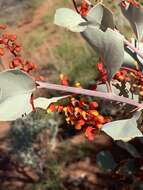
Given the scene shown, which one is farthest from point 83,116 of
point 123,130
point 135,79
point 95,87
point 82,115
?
point 135,79

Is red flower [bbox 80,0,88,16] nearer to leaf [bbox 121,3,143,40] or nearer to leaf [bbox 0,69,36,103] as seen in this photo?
leaf [bbox 121,3,143,40]

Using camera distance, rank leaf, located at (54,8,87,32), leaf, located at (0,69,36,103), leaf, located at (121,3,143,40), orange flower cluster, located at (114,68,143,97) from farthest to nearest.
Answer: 1. orange flower cluster, located at (114,68,143,97)
2. leaf, located at (121,3,143,40)
3. leaf, located at (54,8,87,32)
4. leaf, located at (0,69,36,103)

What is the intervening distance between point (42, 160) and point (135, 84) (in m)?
3.78

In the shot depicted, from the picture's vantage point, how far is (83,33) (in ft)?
4.58

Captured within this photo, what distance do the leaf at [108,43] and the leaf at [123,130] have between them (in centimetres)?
17

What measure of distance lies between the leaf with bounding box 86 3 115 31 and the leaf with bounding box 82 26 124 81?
0.09m

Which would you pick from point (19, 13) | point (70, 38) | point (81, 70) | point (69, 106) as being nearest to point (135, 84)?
point (69, 106)

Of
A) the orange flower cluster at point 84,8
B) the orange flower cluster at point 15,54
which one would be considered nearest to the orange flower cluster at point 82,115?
the orange flower cluster at point 15,54

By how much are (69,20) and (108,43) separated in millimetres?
182

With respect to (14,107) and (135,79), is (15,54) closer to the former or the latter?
(14,107)

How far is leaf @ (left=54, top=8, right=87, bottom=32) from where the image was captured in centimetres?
146

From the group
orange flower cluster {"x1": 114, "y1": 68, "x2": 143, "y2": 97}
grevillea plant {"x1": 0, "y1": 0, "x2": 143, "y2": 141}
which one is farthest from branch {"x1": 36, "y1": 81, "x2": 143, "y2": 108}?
orange flower cluster {"x1": 114, "y1": 68, "x2": 143, "y2": 97}

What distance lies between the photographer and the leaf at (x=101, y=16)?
4.88 ft

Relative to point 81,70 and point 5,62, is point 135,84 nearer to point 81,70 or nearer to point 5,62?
point 81,70
